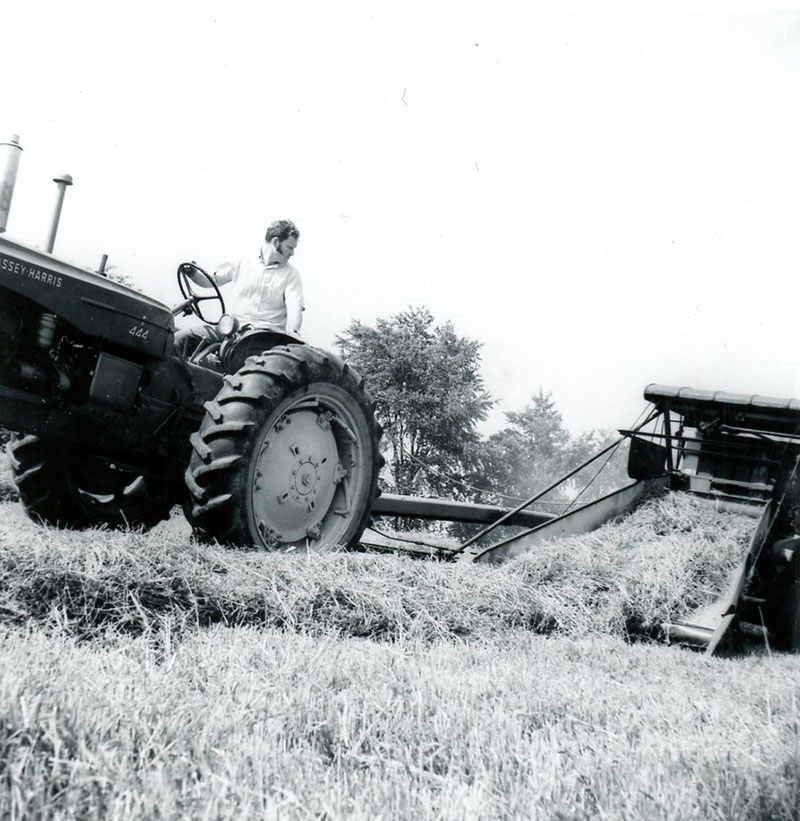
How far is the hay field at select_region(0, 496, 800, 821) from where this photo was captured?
4.90 ft

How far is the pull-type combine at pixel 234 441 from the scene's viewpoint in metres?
4.04

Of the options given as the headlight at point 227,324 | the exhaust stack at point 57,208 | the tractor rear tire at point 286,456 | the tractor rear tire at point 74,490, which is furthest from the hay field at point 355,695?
the exhaust stack at point 57,208

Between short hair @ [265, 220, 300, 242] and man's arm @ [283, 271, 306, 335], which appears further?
short hair @ [265, 220, 300, 242]

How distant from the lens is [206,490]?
4109 mm

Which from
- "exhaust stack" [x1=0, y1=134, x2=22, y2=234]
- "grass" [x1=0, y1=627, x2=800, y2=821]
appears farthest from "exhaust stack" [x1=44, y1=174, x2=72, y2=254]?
"grass" [x1=0, y1=627, x2=800, y2=821]

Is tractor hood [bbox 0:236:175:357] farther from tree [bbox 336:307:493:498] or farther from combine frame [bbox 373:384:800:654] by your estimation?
tree [bbox 336:307:493:498]

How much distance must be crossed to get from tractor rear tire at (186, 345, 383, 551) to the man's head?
1197 millimetres

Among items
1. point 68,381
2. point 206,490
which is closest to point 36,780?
point 206,490

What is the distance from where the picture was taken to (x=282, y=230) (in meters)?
5.75

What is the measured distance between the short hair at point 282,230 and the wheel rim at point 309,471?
1.42 m

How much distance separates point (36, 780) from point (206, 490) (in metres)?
2.77

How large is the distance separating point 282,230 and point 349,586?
9.96 feet

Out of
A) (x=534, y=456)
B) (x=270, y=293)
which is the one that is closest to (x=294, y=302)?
(x=270, y=293)

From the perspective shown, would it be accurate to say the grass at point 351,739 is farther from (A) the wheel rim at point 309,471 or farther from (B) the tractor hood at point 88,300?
(B) the tractor hood at point 88,300
